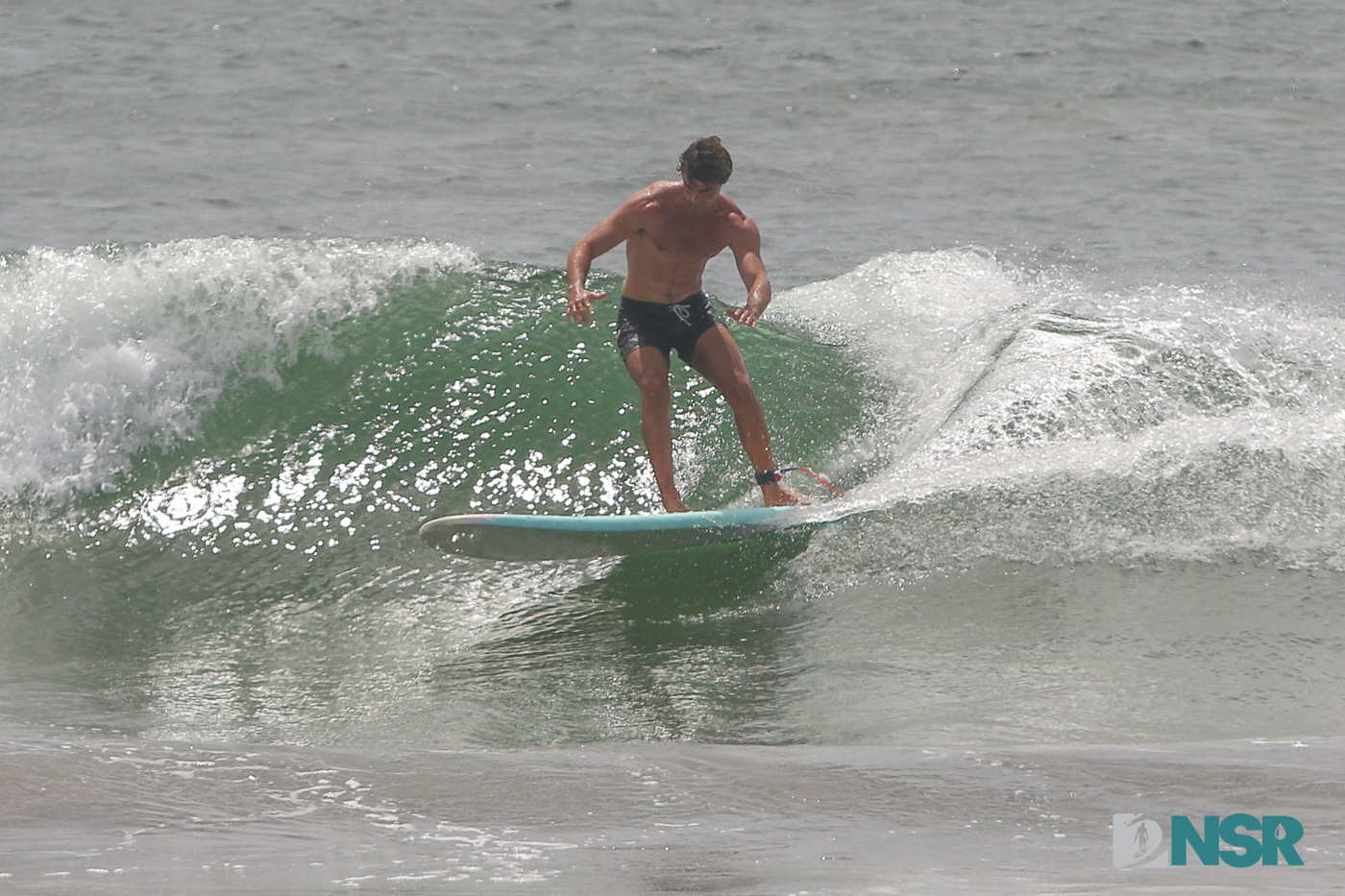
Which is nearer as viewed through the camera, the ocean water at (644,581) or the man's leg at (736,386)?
the ocean water at (644,581)

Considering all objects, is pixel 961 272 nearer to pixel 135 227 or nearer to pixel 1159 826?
pixel 1159 826

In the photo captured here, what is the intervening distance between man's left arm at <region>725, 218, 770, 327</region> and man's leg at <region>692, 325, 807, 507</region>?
19 cm

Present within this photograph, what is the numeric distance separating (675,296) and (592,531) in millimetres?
1030

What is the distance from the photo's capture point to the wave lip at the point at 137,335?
22.8ft

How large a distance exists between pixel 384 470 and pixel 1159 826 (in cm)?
434

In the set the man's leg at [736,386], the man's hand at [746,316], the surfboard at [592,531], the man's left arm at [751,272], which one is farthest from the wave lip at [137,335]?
Result: the man's hand at [746,316]

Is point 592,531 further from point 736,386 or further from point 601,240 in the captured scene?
Answer: point 601,240

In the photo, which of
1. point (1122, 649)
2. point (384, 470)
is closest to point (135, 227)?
point (384, 470)

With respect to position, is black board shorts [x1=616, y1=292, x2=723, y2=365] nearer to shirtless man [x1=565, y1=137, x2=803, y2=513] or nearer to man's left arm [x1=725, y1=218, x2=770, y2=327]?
shirtless man [x1=565, y1=137, x2=803, y2=513]

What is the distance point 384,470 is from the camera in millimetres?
6910

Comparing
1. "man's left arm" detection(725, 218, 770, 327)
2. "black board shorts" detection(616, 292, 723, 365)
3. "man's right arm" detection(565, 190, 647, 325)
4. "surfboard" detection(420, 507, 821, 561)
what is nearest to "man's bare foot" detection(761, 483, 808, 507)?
"surfboard" detection(420, 507, 821, 561)

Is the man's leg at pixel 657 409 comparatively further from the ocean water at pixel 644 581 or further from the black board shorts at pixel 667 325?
the ocean water at pixel 644 581

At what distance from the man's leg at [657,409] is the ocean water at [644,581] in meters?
0.48

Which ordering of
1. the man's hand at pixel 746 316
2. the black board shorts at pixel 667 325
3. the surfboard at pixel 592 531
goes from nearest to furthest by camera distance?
the man's hand at pixel 746 316 → the surfboard at pixel 592 531 → the black board shorts at pixel 667 325
